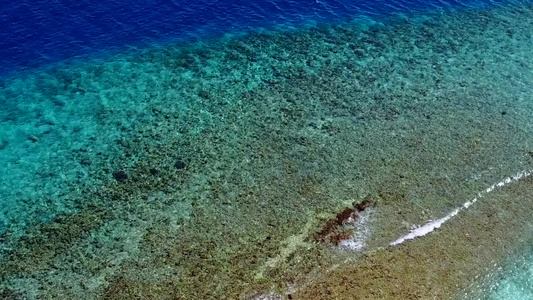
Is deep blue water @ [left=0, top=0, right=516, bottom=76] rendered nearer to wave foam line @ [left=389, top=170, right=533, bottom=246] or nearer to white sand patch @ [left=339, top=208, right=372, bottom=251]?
wave foam line @ [left=389, top=170, right=533, bottom=246]

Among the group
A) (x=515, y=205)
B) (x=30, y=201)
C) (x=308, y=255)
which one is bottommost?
(x=30, y=201)

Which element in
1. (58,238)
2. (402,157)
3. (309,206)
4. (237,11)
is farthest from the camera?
(237,11)

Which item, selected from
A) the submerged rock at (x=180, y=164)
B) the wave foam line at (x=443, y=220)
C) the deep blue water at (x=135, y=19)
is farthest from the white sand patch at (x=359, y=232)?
the deep blue water at (x=135, y=19)

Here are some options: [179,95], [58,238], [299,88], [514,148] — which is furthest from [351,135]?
[58,238]

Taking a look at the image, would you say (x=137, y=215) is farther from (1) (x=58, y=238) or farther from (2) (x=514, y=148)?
(2) (x=514, y=148)

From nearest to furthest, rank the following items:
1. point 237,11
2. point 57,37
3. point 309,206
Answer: point 309,206 → point 57,37 → point 237,11

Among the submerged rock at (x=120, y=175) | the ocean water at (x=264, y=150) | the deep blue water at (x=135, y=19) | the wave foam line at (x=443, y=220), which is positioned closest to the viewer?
the ocean water at (x=264, y=150)

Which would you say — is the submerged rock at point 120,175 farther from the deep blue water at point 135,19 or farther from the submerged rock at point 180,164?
the deep blue water at point 135,19

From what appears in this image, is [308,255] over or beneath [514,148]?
beneath
